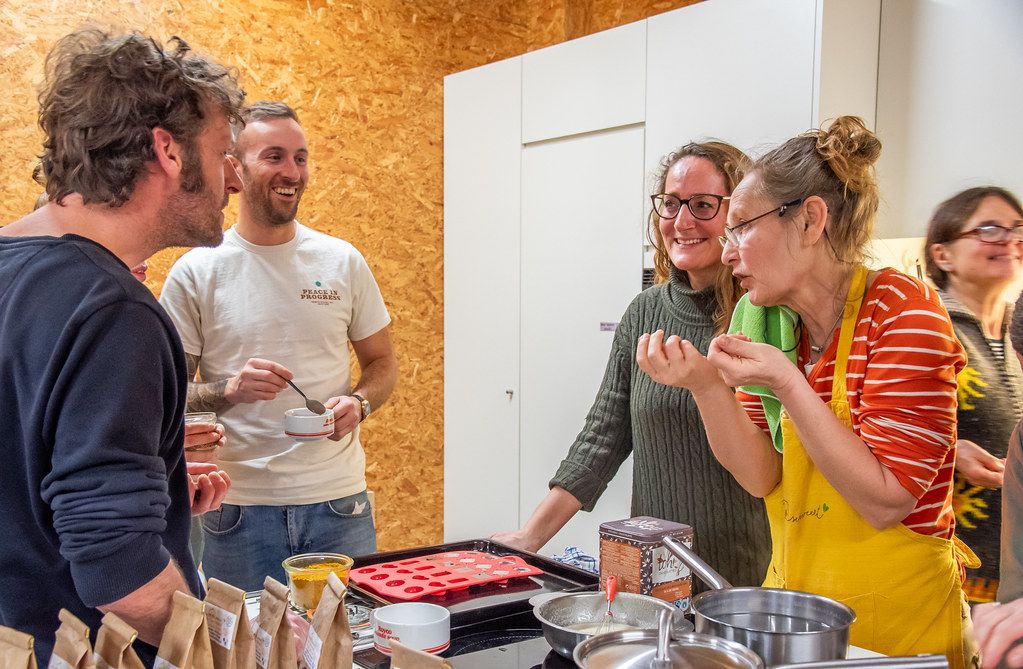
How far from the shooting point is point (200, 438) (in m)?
1.67

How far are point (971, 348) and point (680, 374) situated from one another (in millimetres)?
1084

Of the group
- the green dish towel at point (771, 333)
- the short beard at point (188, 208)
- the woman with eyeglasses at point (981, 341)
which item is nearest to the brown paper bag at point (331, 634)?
the short beard at point (188, 208)

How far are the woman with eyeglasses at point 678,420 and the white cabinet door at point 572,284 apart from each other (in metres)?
1.07

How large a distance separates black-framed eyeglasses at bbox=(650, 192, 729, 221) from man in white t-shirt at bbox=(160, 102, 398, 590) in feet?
3.12

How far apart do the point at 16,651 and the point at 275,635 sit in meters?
0.25

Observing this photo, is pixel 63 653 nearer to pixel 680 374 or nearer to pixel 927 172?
pixel 680 374

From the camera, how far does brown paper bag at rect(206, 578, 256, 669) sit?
36.2 inches

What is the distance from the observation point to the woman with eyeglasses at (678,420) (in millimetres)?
1806

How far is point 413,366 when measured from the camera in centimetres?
410

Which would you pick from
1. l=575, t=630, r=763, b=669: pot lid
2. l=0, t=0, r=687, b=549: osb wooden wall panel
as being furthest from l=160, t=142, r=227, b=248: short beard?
l=0, t=0, r=687, b=549: osb wooden wall panel

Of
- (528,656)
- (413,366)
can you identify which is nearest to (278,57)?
(413,366)

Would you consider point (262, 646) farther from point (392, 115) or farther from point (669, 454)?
point (392, 115)

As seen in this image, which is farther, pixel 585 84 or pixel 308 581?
pixel 585 84

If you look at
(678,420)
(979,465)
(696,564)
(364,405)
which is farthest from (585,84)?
(696,564)
